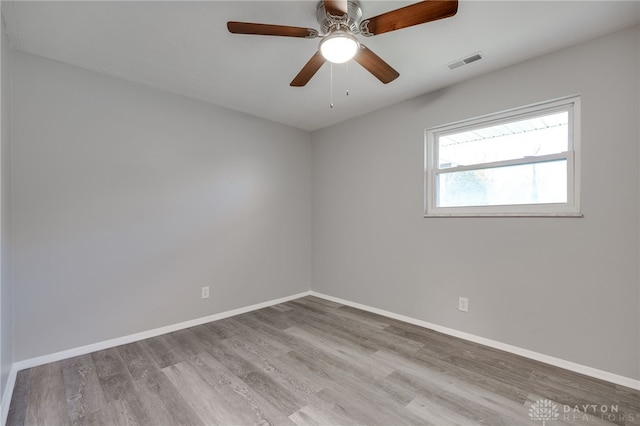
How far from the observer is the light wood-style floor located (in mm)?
1660

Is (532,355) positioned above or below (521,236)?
below

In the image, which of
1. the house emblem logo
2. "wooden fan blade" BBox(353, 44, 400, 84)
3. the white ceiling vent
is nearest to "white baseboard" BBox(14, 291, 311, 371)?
the house emblem logo

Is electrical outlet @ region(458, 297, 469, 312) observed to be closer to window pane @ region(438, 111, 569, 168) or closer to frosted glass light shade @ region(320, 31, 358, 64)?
window pane @ region(438, 111, 569, 168)

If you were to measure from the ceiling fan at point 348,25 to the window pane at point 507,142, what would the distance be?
1.44 meters

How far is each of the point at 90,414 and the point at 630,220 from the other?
367 cm

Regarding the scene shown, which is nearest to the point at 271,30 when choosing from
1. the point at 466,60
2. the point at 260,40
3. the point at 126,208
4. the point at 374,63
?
the point at 260,40

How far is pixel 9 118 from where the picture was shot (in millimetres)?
2096

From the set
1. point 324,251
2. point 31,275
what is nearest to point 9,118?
point 31,275

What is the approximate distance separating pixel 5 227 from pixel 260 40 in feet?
7.06

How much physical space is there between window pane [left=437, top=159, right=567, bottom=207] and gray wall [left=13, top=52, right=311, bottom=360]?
2.22 m

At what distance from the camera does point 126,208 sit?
2.65 m

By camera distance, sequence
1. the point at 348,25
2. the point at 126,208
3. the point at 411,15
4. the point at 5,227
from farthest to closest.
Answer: the point at 126,208 → the point at 5,227 → the point at 348,25 → the point at 411,15

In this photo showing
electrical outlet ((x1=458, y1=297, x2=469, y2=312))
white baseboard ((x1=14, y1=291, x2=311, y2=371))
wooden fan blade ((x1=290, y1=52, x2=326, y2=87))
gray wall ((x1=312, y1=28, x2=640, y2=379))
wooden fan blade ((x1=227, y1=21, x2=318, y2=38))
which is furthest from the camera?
electrical outlet ((x1=458, y1=297, x2=469, y2=312))

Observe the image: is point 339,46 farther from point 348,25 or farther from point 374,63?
point 374,63
